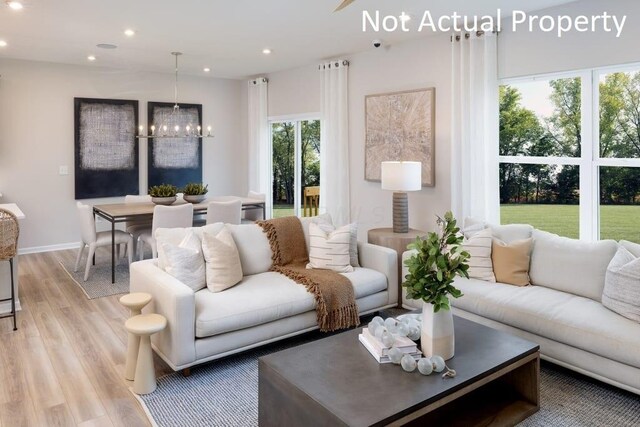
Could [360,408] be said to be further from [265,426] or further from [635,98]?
[635,98]

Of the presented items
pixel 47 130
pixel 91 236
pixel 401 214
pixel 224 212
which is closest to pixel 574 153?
Answer: pixel 401 214

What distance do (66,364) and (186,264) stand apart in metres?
1.02

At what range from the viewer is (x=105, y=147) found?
23.2ft

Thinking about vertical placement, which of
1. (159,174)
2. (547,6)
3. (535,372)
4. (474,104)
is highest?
(547,6)

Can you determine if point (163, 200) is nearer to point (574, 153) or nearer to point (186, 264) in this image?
point (186, 264)

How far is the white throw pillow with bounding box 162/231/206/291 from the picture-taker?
324 cm

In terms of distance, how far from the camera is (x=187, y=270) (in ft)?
10.7

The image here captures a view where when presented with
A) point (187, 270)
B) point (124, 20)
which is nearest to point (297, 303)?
point (187, 270)

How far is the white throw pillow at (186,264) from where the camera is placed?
3.24 meters

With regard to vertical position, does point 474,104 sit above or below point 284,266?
above

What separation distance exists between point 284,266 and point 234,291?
0.69 meters

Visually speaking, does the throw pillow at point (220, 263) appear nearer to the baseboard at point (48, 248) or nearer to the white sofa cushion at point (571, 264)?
the white sofa cushion at point (571, 264)

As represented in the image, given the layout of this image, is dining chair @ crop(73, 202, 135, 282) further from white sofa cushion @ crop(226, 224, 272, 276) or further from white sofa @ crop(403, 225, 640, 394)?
white sofa @ crop(403, 225, 640, 394)

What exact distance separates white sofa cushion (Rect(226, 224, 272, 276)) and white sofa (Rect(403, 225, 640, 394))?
4.32 ft
